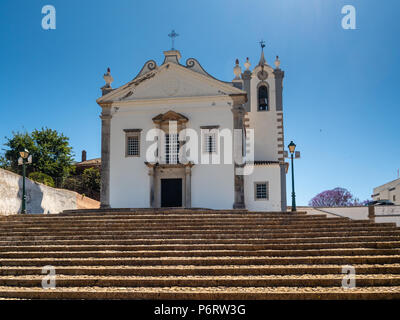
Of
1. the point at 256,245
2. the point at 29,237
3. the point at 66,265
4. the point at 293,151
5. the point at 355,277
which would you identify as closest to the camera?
the point at 355,277

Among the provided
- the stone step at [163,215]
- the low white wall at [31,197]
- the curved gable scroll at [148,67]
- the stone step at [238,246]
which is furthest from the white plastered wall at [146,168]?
the stone step at [238,246]

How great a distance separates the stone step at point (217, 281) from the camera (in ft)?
25.8

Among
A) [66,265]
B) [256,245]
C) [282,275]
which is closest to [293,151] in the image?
[256,245]

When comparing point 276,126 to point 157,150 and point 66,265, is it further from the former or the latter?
point 66,265

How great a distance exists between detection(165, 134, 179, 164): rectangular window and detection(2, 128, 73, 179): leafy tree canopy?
1321cm

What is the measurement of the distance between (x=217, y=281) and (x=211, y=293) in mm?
740

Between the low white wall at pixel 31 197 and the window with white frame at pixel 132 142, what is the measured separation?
497 cm

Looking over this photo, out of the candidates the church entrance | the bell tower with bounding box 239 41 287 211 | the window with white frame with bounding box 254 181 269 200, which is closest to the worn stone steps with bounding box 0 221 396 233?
the church entrance

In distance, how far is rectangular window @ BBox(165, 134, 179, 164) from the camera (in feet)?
64.8

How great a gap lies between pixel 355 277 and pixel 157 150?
43.2 feet

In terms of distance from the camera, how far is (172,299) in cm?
726

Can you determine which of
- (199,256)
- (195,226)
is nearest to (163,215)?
(195,226)
